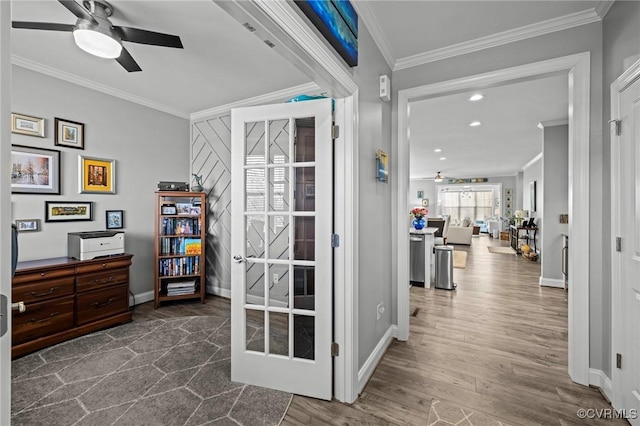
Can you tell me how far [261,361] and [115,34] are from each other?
2.53 m

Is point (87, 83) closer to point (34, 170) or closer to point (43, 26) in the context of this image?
point (34, 170)

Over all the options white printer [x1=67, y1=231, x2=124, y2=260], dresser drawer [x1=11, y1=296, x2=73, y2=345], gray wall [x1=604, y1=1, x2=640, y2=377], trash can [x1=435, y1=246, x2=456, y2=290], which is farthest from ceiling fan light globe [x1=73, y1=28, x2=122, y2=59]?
trash can [x1=435, y1=246, x2=456, y2=290]

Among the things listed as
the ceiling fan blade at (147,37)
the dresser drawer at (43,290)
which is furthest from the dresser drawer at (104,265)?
the ceiling fan blade at (147,37)

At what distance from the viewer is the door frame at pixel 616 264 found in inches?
71.1

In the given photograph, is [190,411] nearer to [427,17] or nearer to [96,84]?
[427,17]

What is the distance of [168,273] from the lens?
12.3 feet

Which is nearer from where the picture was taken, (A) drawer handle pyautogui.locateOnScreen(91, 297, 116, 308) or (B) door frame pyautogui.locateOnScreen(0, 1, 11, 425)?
(B) door frame pyautogui.locateOnScreen(0, 1, 11, 425)

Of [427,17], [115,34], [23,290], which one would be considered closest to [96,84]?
[115,34]

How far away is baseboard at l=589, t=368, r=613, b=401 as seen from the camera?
1904 millimetres

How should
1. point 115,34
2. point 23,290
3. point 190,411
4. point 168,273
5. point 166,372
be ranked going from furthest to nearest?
point 168,273 < point 23,290 < point 166,372 < point 115,34 < point 190,411

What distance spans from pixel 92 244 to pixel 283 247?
230 cm

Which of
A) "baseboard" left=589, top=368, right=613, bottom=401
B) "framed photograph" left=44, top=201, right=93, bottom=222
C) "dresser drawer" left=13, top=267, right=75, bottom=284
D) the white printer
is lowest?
"baseboard" left=589, top=368, right=613, bottom=401

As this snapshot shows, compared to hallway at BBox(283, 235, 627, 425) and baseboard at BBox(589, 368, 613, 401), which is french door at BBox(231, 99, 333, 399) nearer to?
hallway at BBox(283, 235, 627, 425)

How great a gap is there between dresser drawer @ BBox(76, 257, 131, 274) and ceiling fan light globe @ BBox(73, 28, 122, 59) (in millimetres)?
2021
